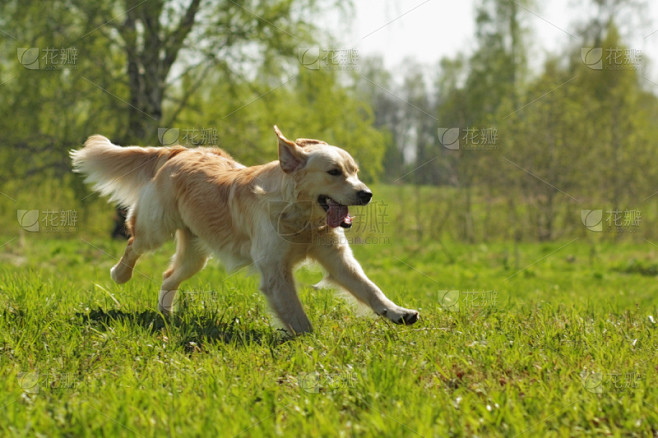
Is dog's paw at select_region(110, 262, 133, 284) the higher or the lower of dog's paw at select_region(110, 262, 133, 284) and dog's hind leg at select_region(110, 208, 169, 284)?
A: the lower

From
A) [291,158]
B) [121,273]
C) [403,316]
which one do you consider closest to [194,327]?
[291,158]

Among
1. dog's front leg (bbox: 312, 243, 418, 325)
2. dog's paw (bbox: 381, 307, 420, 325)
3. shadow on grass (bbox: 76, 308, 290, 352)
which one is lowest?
shadow on grass (bbox: 76, 308, 290, 352)

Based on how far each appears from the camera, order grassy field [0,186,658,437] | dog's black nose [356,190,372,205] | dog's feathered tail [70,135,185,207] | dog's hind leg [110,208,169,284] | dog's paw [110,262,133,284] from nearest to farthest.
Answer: grassy field [0,186,658,437] < dog's black nose [356,190,372,205] < dog's hind leg [110,208,169,284] < dog's paw [110,262,133,284] < dog's feathered tail [70,135,185,207]

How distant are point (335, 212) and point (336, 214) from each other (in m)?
0.02

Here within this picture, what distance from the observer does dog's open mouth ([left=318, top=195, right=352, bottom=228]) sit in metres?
4.36

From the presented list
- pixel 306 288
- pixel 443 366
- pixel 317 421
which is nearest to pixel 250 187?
pixel 306 288

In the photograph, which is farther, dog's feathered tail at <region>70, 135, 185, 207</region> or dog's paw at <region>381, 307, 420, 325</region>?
dog's feathered tail at <region>70, 135, 185, 207</region>

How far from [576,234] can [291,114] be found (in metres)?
7.54

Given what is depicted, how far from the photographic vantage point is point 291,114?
14.5m

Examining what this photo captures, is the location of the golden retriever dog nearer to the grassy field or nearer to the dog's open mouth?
the dog's open mouth

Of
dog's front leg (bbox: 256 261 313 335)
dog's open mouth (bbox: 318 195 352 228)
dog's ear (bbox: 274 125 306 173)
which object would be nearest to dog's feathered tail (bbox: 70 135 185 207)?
dog's ear (bbox: 274 125 306 173)

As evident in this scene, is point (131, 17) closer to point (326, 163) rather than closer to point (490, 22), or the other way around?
point (326, 163)

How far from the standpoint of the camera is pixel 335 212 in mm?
4359

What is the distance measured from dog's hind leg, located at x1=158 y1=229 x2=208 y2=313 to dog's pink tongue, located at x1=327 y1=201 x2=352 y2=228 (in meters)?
1.58
